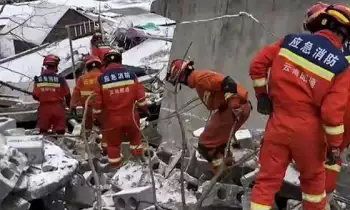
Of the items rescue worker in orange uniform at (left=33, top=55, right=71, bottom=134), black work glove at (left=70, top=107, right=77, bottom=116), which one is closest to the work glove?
black work glove at (left=70, top=107, right=77, bottom=116)

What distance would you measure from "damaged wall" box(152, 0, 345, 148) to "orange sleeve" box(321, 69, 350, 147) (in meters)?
2.62

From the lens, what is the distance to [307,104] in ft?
15.1

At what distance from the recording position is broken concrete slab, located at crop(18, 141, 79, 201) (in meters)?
5.43

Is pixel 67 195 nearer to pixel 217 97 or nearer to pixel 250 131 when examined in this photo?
pixel 217 97

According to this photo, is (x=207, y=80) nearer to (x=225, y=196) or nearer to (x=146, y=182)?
(x=225, y=196)

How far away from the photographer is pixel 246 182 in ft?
18.2

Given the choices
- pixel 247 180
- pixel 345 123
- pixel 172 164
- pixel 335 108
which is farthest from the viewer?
pixel 172 164

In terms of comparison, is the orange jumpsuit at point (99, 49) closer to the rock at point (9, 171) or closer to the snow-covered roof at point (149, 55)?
the snow-covered roof at point (149, 55)

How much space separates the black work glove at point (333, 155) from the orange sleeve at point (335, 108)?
41mm

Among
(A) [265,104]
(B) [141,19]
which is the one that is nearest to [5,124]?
(A) [265,104]

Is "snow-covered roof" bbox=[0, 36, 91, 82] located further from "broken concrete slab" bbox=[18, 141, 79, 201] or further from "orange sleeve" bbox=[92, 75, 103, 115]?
"broken concrete slab" bbox=[18, 141, 79, 201]

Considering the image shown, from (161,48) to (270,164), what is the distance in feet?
29.2

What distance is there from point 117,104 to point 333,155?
339cm

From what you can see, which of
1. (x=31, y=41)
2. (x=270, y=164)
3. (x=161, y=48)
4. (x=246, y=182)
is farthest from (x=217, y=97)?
(x=31, y=41)
